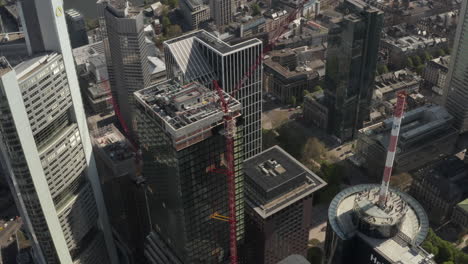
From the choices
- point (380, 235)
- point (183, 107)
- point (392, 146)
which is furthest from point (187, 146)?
point (380, 235)

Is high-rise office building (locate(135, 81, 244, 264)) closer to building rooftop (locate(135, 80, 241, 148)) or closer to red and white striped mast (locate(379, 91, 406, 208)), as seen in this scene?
building rooftop (locate(135, 80, 241, 148))

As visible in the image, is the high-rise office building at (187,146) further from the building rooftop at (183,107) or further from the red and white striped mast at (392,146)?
the red and white striped mast at (392,146)

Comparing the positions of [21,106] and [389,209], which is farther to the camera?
[389,209]

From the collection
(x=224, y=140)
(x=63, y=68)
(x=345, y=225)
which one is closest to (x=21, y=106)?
→ (x=63, y=68)

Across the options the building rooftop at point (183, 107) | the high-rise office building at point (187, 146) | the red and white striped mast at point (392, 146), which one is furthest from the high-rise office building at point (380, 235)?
the building rooftop at point (183, 107)

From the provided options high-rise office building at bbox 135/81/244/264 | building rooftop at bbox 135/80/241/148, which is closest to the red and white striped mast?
high-rise office building at bbox 135/81/244/264

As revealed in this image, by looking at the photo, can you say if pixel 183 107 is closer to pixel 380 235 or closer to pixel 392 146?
pixel 392 146

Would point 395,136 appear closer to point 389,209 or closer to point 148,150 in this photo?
point 389,209

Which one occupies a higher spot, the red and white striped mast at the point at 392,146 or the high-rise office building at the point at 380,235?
the red and white striped mast at the point at 392,146
